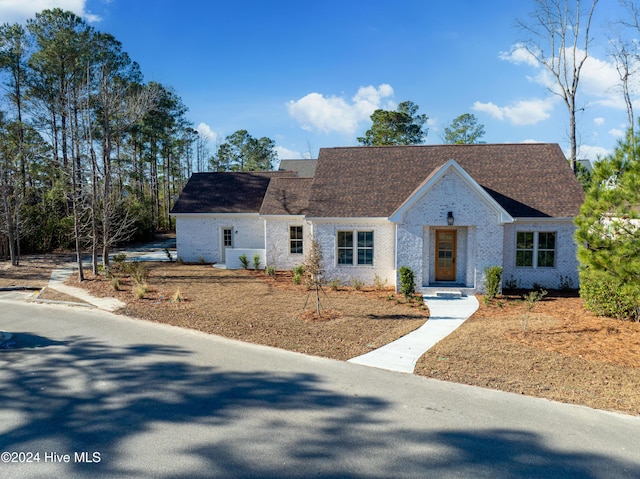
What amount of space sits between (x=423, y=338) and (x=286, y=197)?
12437mm

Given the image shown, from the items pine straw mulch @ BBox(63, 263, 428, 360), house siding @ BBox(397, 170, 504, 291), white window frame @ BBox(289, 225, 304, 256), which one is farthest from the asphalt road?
white window frame @ BBox(289, 225, 304, 256)

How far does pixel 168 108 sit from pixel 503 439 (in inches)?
1776

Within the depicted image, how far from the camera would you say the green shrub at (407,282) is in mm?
14016

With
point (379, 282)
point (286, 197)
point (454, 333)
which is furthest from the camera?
point (286, 197)

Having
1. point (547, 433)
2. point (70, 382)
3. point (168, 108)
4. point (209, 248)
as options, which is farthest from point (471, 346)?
point (168, 108)

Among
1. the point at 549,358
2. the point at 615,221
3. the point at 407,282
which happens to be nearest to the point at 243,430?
the point at 549,358

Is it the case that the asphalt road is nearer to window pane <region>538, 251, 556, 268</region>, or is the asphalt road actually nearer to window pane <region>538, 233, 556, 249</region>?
window pane <region>538, 251, 556, 268</region>

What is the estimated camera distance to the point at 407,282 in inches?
552

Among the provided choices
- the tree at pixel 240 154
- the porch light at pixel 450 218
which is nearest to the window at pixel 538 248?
the porch light at pixel 450 218

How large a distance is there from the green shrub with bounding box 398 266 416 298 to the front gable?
1774 millimetres

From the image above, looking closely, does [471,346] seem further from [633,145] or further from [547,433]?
[633,145]

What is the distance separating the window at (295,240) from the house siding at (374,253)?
11.9ft

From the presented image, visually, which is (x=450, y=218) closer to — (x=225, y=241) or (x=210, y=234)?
(x=225, y=241)

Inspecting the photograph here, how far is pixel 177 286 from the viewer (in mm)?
16062
